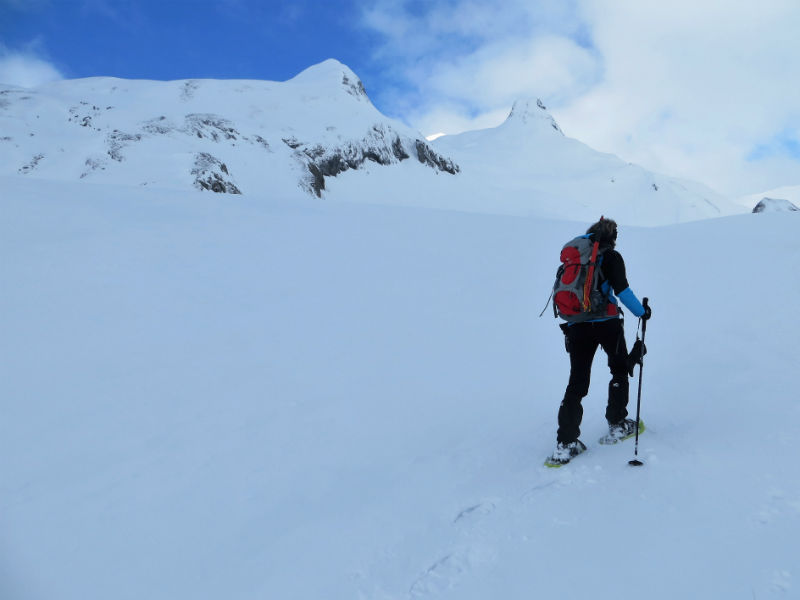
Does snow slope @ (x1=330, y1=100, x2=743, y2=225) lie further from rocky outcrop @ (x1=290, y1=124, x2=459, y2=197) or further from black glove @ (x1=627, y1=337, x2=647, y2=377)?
black glove @ (x1=627, y1=337, x2=647, y2=377)

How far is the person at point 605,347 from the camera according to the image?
11.7 feet

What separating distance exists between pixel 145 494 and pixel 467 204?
167ft

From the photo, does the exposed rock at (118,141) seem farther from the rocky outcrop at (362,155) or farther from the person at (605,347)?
the person at (605,347)

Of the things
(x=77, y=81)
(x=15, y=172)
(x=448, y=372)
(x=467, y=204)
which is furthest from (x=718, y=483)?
(x=77, y=81)

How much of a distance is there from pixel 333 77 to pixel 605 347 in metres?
80.1

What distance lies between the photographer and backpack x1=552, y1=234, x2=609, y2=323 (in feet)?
11.8

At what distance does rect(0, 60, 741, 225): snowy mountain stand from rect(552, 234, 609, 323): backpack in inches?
1038

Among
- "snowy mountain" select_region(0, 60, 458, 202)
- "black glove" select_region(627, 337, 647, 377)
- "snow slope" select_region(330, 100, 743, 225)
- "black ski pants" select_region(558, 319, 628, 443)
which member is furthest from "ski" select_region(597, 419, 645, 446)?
"snow slope" select_region(330, 100, 743, 225)

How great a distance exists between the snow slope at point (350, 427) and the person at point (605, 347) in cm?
19

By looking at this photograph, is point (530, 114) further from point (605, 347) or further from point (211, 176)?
point (605, 347)

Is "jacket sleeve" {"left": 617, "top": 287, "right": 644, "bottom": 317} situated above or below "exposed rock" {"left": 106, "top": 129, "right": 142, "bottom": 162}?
below

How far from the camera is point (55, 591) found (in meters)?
2.72

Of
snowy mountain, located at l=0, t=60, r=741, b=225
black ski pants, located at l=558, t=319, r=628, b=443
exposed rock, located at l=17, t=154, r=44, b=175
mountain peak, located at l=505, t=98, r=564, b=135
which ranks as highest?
mountain peak, located at l=505, t=98, r=564, b=135

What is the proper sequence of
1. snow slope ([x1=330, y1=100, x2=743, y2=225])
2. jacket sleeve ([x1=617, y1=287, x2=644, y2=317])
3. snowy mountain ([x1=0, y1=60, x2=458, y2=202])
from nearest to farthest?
1. jacket sleeve ([x1=617, y1=287, x2=644, y2=317])
2. snowy mountain ([x1=0, y1=60, x2=458, y2=202])
3. snow slope ([x1=330, y1=100, x2=743, y2=225])
